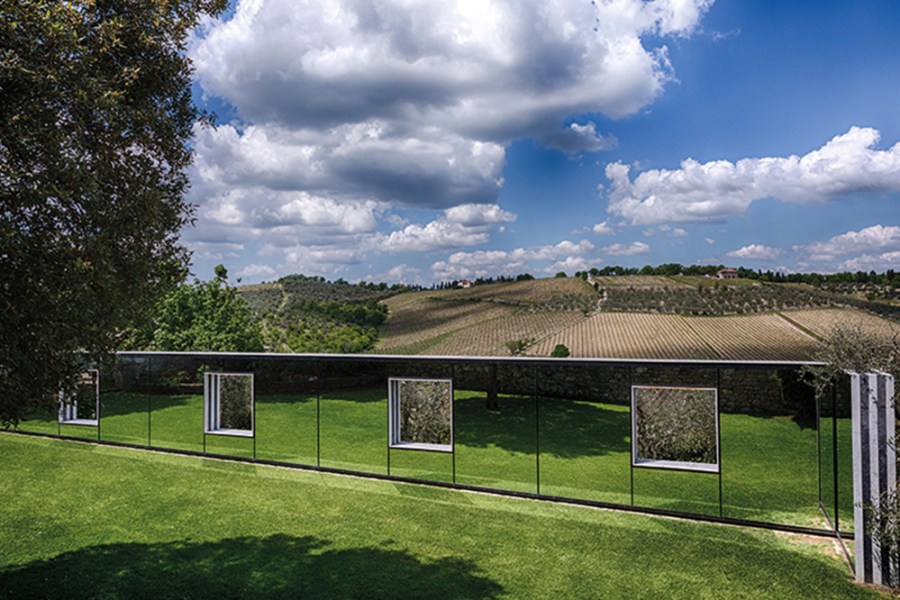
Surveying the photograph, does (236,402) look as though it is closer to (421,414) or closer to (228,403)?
(228,403)

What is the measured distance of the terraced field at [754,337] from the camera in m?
33.0

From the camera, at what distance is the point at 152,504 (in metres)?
9.23

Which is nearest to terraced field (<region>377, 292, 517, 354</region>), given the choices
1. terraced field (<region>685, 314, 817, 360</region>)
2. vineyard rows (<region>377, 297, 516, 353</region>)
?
vineyard rows (<region>377, 297, 516, 353</region>)

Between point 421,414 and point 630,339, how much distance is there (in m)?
30.0

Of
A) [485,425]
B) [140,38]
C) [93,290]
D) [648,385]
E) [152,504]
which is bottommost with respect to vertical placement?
[152,504]

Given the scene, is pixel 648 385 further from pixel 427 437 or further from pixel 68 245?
pixel 68 245

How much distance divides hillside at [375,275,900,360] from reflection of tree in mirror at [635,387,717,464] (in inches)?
939

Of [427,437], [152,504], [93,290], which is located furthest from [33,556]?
[427,437]

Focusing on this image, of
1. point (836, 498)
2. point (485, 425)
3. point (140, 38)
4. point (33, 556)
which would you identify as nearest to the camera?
point (140, 38)

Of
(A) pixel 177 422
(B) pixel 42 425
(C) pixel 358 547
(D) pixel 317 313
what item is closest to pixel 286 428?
(A) pixel 177 422

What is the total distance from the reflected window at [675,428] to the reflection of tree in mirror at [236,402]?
7948mm

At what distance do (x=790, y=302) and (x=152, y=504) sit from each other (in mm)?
49909

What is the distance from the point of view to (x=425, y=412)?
11.0m

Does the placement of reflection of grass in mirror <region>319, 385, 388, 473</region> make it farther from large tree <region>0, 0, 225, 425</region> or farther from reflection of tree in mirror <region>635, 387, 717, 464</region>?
large tree <region>0, 0, 225, 425</region>
